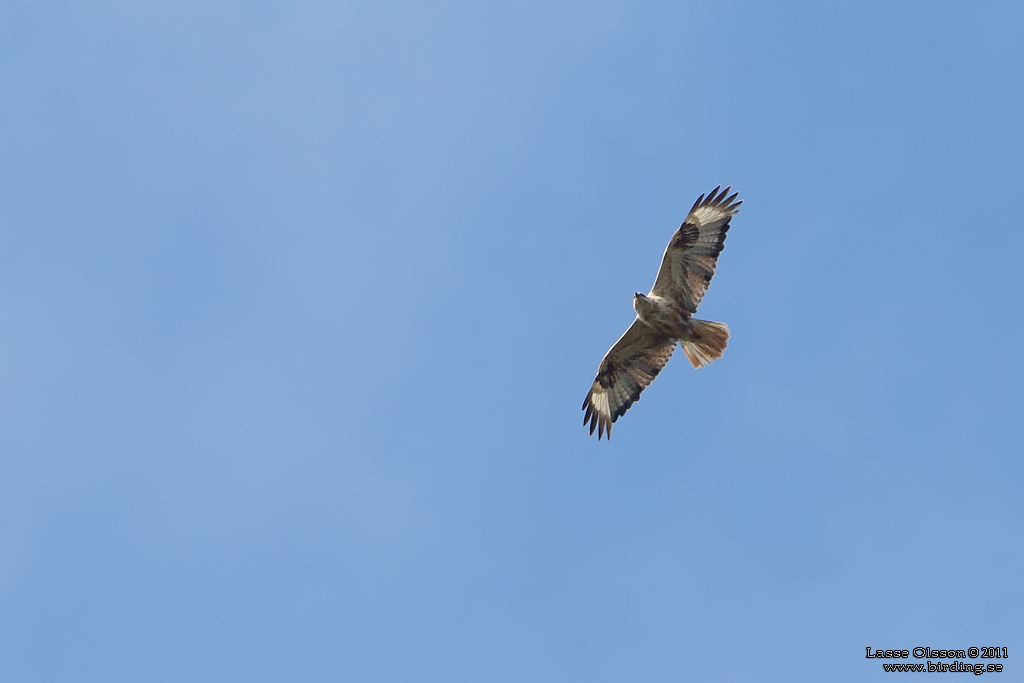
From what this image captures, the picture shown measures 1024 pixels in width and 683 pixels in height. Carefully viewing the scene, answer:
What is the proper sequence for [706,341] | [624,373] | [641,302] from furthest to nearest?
[624,373], [706,341], [641,302]

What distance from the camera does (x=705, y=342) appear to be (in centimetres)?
1362

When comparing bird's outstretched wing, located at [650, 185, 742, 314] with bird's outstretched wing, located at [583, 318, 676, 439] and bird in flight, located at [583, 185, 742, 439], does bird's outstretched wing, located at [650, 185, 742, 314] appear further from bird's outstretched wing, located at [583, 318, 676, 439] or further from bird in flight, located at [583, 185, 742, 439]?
bird's outstretched wing, located at [583, 318, 676, 439]

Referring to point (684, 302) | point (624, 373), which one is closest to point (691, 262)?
point (684, 302)

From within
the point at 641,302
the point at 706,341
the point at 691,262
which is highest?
the point at 691,262

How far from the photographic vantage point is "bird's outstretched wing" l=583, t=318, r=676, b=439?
557 inches

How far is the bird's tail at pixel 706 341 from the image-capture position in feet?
44.3

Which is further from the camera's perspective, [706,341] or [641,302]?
[706,341]

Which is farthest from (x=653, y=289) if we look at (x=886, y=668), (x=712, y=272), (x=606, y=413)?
(x=886, y=668)

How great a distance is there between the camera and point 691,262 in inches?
540

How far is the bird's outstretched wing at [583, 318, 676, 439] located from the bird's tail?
41cm

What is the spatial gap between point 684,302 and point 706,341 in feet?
2.16

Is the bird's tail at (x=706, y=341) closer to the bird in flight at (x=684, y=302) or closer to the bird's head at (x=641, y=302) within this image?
the bird in flight at (x=684, y=302)

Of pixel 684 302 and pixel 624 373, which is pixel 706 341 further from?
pixel 624 373

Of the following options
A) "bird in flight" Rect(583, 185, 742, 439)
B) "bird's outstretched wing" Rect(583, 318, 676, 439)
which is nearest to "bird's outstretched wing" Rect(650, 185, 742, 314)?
"bird in flight" Rect(583, 185, 742, 439)
